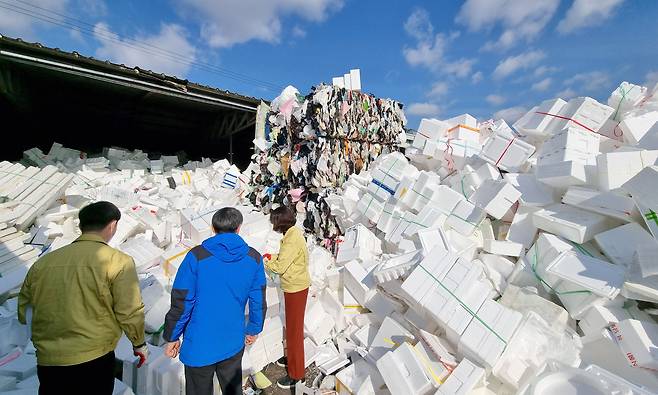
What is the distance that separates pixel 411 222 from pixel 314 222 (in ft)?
6.40

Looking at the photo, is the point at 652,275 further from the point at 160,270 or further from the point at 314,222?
the point at 160,270

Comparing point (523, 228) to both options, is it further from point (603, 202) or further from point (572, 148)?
point (572, 148)

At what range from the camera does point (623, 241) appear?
2.48 metres

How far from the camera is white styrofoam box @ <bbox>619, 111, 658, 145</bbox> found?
3248 millimetres

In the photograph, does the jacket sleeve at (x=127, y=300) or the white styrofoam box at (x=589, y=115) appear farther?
the white styrofoam box at (x=589, y=115)

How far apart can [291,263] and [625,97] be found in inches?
174

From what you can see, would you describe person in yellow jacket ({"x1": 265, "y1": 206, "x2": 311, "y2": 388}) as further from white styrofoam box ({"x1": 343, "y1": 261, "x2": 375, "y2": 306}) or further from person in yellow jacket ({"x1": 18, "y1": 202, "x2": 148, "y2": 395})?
person in yellow jacket ({"x1": 18, "y1": 202, "x2": 148, "y2": 395})

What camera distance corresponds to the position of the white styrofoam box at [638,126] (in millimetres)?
3248

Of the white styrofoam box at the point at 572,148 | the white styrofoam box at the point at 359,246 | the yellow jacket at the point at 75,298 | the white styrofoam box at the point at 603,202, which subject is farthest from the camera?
the white styrofoam box at the point at 359,246

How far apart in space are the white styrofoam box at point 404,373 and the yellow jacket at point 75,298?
A: 164 cm

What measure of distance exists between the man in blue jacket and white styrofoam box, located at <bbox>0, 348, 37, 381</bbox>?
3.99 ft

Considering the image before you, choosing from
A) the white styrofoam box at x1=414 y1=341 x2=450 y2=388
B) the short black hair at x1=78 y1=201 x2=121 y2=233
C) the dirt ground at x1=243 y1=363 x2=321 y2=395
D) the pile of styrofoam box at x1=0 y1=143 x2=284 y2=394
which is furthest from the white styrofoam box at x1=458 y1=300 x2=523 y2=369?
the short black hair at x1=78 y1=201 x2=121 y2=233

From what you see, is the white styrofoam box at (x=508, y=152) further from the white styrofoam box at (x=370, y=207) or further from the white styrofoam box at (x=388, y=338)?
the white styrofoam box at (x=388, y=338)

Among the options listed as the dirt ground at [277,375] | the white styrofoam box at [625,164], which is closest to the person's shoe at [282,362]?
the dirt ground at [277,375]
